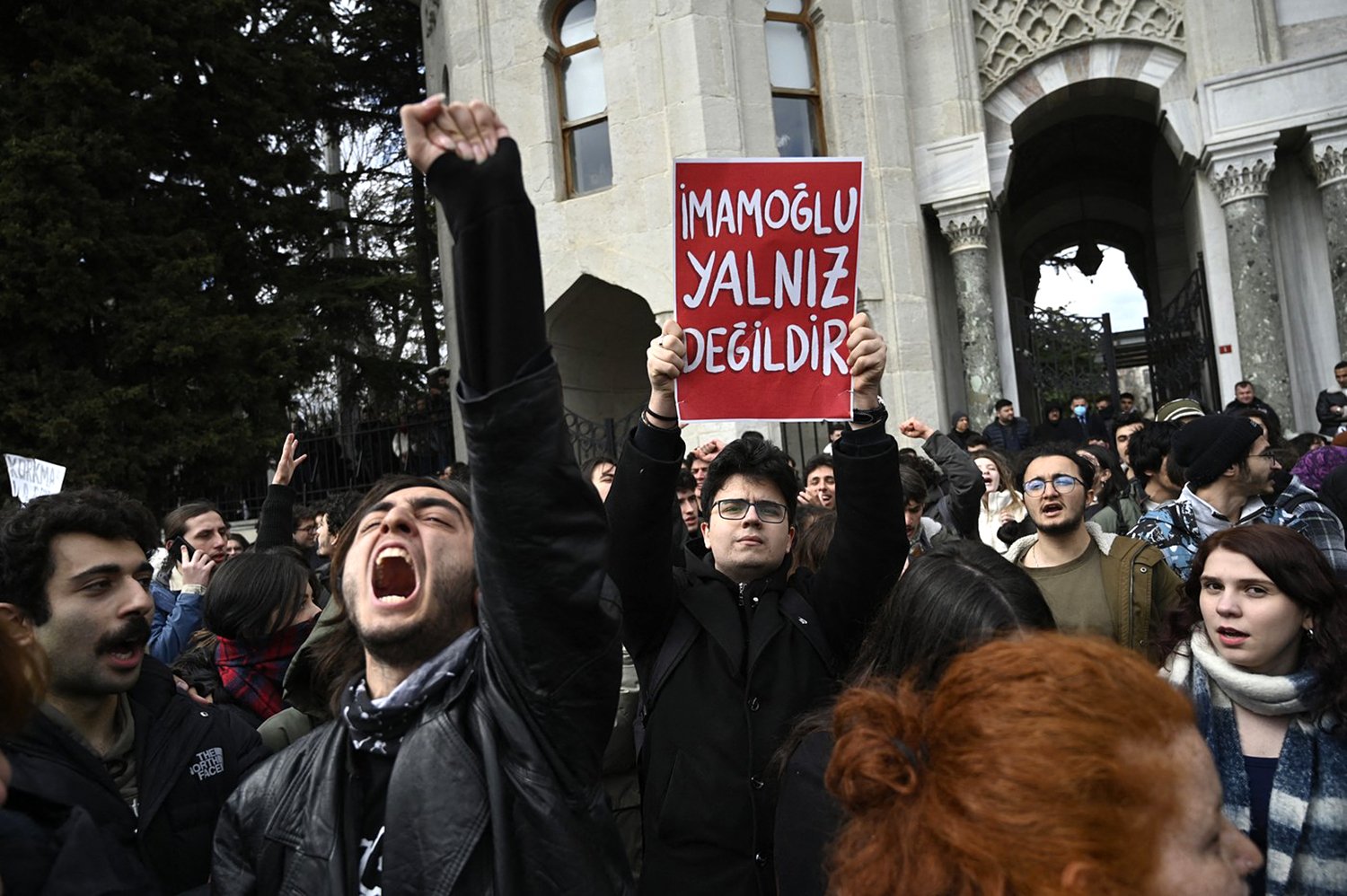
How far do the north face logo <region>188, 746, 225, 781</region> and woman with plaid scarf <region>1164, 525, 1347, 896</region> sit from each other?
2.42 meters

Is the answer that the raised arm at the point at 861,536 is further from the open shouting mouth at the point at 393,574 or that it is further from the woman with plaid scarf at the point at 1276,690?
the open shouting mouth at the point at 393,574

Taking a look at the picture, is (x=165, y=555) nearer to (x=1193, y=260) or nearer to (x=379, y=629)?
(x=379, y=629)

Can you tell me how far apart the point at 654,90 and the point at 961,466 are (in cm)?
864

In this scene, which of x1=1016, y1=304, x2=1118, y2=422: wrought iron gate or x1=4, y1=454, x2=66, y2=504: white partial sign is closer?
x1=4, y1=454, x2=66, y2=504: white partial sign

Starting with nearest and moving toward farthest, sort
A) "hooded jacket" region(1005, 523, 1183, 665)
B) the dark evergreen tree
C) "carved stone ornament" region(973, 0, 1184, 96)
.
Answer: "hooded jacket" region(1005, 523, 1183, 665) < the dark evergreen tree < "carved stone ornament" region(973, 0, 1184, 96)

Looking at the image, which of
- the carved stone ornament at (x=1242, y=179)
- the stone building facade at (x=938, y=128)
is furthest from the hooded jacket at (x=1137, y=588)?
the carved stone ornament at (x=1242, y=179)

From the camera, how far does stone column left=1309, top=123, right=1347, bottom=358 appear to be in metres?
12.2

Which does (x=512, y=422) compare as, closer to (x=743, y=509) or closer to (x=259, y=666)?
(x=743, y=509)

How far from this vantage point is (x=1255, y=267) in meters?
12.4

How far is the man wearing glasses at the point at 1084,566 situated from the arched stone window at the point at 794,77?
9.60m

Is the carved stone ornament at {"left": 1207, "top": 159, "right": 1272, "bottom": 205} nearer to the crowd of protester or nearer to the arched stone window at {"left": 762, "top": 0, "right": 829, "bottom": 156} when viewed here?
the arched stone window at {"left": 762, "top": 0, "right": 829, "bottom": 156}

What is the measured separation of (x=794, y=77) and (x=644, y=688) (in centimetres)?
1159

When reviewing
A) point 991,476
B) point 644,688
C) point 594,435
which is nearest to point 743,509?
point 644,688

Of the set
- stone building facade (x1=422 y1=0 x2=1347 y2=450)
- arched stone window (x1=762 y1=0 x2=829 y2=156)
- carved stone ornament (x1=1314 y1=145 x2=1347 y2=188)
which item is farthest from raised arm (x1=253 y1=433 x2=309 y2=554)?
carved stone ornament (x1=1314 y1=145 x2=1347 y2=188)
